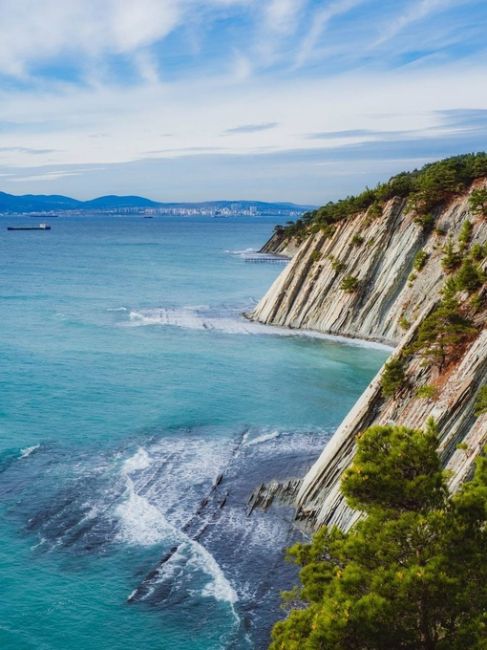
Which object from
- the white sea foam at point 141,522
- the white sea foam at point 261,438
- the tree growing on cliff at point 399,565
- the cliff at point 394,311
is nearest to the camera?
the tree growing on cliff at point 399,565

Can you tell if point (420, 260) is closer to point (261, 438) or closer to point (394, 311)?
point (394, 311)

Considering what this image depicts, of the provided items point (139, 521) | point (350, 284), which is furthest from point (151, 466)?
point (350, 284)

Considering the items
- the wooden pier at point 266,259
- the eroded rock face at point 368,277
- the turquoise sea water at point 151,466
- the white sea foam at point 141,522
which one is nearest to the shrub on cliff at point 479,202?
the eroded rock face at point 368,277

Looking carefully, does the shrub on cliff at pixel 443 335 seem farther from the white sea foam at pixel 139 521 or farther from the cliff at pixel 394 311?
the white sea foam at pixel 139 521

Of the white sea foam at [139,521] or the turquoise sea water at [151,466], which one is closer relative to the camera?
the turquoise sea water at [151,466]

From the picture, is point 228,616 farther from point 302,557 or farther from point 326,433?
point 326,433

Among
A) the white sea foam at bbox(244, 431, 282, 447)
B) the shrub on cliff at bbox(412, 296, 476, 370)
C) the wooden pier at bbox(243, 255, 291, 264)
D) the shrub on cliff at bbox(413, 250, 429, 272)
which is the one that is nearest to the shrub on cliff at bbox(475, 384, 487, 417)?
the shrub on cliff at bbox(412, 296, 476, 370)

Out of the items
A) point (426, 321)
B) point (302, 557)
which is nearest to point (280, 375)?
point (426, 321)
